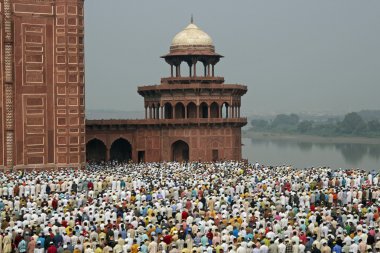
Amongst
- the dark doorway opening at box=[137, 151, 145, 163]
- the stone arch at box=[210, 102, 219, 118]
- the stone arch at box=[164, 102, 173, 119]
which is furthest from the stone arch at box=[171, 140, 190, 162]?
the stone arch at box=[210, 102, 219, 118]

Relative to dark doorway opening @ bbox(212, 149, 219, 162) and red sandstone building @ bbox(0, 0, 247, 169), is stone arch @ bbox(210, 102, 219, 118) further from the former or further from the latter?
red sandstone building @ bbox(0, 0, 247, 169)

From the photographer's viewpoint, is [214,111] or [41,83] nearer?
[41,83]

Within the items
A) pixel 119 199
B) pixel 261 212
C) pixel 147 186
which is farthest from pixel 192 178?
pixel 261 212

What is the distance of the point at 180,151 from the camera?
4666 cm

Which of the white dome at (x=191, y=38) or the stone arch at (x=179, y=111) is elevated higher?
the white dome at (x=191, y=38)

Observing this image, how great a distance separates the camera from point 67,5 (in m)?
38.5

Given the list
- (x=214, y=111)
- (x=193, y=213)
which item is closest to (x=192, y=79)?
(x=214, y=111)

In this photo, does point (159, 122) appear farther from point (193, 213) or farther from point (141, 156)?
point (193, 213)

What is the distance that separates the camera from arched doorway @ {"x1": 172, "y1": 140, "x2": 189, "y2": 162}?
152ft

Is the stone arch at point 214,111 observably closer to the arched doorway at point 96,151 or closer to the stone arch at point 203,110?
the stone arch at point 203,110

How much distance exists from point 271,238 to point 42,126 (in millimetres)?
22604

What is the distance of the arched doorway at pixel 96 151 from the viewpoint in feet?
149

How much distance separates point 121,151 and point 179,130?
13.8 ft

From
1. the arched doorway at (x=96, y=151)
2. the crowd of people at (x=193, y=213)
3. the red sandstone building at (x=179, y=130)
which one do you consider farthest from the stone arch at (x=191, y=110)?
the crowd of people at (x=193, y=213)
